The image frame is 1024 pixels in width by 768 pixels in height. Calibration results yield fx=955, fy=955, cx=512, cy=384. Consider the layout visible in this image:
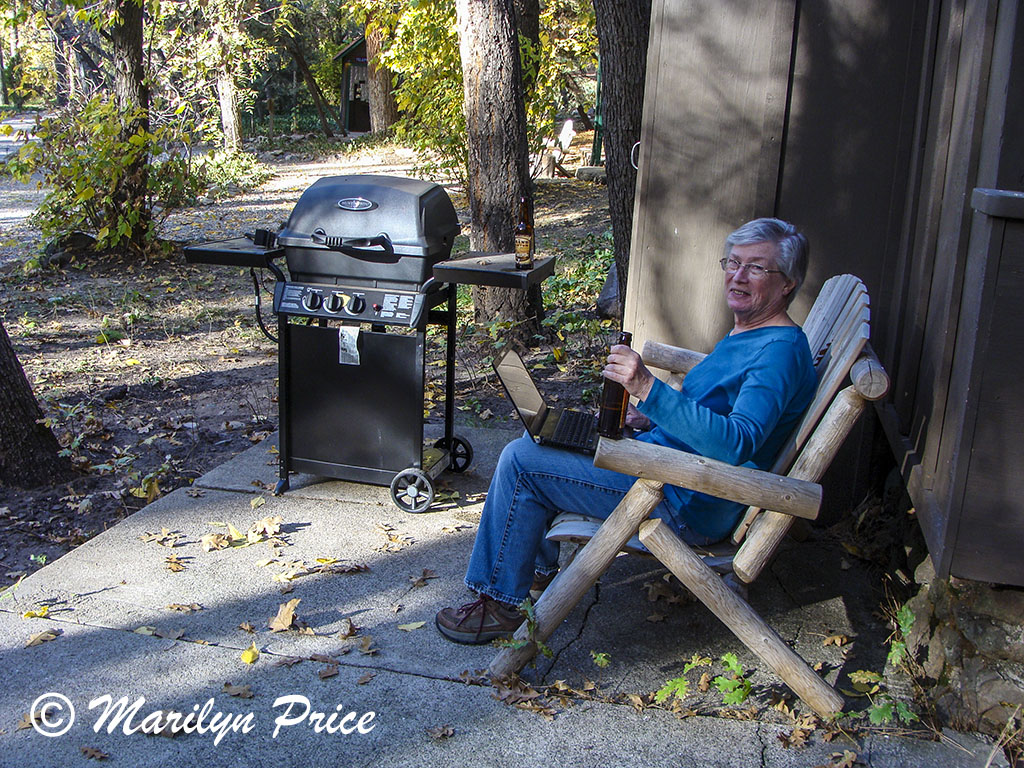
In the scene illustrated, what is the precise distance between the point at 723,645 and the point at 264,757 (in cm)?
158

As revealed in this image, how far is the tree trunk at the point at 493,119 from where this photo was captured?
21.6ft

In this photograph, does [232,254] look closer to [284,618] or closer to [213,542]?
[213,542]

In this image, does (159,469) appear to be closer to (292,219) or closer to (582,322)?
(292,219)

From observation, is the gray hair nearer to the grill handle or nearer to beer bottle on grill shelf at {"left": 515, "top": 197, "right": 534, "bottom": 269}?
beer bottle on grill shelf at {"left": 515, "top": 197, "right": 534, "bottom": 269}

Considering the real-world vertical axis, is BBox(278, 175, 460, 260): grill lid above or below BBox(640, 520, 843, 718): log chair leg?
above

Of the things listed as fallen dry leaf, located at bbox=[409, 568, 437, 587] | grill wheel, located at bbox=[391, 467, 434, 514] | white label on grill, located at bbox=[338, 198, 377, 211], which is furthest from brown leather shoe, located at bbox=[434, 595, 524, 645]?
white label on grill, located at bbox=[338, 198, 377, 211]

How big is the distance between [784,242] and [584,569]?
1.23m

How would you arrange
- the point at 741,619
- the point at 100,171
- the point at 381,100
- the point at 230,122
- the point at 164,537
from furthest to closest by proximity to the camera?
1. the point at 381,100
2. the point at 230,122
3. the point at 100,171
4. the point at 164,537
5. the point at 741,619

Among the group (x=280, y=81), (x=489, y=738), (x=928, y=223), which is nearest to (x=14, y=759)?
(x=489, y=738)

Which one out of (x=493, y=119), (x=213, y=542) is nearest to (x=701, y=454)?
(x=213, y=542)

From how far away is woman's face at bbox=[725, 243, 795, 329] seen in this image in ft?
10.2

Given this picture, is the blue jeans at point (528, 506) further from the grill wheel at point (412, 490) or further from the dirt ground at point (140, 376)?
the dirt ground at point (140, 376)

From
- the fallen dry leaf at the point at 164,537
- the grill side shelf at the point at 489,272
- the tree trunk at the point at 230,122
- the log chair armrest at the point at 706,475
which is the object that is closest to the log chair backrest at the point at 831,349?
the log chair armrest at the point at 706,475

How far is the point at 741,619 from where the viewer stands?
2912 mm
